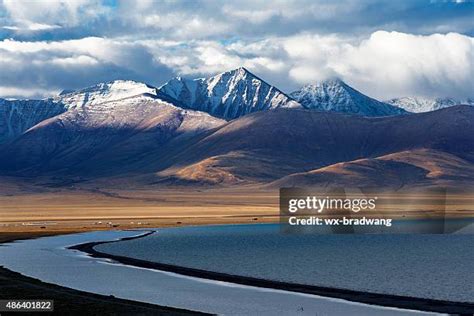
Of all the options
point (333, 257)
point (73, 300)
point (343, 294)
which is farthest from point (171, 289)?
point (333, 257)

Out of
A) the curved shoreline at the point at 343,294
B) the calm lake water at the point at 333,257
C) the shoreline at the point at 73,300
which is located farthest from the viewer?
the calm lake water at the point at 333,257

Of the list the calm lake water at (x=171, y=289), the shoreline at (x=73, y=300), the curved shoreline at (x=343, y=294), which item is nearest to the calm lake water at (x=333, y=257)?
the curved shoreline at (x=343, y=294)

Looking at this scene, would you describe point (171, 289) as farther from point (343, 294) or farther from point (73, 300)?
point (343, 294)

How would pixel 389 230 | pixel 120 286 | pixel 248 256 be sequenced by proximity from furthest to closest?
pixel 389 230 → pixel 248 256 → pixel 120 286

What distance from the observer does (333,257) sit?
285 ft

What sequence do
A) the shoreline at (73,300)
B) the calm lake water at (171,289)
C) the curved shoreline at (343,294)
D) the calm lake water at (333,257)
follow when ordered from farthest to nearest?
the calm lake water at (333,257) < the calm lake water at (171,289) < the curved shoreline at (343,294) < the shoreline at (73,300)

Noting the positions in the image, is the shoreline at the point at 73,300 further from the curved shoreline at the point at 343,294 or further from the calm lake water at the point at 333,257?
the calm lake water at the point at 333,257

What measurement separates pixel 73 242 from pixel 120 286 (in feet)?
166

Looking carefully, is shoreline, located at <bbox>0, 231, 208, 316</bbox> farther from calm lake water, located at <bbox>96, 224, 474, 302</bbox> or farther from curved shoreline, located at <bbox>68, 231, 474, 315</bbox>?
calm lake water, located at <bbox>96, 224, 474, 302</bbox>

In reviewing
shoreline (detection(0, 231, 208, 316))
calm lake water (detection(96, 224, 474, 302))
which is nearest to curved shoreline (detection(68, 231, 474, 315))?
calm lake water (detection(96, 224, 474, 302))

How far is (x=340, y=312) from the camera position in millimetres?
50719

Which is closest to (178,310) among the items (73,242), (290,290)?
(290,290)

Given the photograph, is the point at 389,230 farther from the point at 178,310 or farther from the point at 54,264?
the point at 178,310

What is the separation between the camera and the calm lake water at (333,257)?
6481 centimetres
